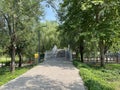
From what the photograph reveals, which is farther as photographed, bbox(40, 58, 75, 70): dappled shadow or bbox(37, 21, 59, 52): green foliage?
bbox(37, 21, 59, 52): green foliage

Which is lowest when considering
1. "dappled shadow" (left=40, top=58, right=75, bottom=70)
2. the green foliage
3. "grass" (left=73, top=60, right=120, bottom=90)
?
"grass" (left=73, top=60, right=120, bottom=90)

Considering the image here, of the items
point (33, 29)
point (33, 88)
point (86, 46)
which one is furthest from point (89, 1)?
point (86, 46)

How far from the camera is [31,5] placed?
786 inches

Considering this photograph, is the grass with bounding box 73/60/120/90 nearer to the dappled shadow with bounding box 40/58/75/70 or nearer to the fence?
the dappled shadow with bounding box 40/58/75/70

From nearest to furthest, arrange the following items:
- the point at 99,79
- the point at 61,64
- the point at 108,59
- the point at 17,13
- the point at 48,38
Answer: the point at 99,79, the point at 17,13, the point at 61,64, the point at 108,59, the point at 48,38

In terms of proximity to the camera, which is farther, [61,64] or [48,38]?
[48,38]

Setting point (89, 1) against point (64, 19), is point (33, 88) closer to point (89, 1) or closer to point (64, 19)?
point (89, 1)

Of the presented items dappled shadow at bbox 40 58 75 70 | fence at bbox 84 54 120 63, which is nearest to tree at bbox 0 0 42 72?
dappled shadow at bbox 40 58 75 70

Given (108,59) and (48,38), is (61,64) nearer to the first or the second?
A: (108,59)

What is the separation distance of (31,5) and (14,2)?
→ 1541 millimetres

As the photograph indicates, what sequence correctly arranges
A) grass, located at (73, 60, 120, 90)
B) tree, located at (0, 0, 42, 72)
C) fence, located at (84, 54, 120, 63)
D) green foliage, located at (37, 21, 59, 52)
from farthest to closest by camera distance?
1. green foliage, located at (37, 21, 59, 52)
2. fence, located at (84, 54, 120, 63)
3. tree, located at (0, 0, 42, 72)
4. grass, located at (73, 60, 120, 90)

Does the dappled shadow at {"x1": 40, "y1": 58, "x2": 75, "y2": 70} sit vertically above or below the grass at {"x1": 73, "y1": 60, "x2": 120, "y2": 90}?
above

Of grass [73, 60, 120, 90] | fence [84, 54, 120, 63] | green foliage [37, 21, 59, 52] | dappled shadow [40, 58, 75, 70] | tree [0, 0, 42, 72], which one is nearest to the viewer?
grass [73, 60, 120, 90]

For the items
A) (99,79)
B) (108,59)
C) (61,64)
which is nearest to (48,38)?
(108,59)
